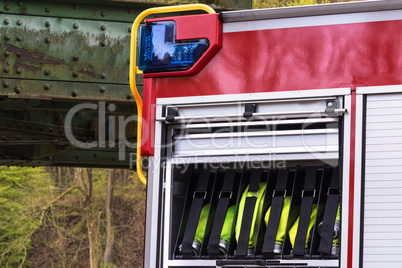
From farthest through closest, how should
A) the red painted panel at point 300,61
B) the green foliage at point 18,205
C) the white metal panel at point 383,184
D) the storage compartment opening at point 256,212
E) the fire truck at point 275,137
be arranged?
the green foliage at point 18,205 < the storage compartment opening at point 256,212 < the red painted panel at point 300,61 < the fire truck at point 275,137 < the white metal panel at point 383,184

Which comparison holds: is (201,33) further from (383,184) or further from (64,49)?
(64,49)

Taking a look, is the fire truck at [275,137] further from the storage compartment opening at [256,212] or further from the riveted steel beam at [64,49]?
the riveted steel beam at [64,49]

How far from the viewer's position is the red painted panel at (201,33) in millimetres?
4246

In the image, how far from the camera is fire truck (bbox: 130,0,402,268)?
12.2 feet

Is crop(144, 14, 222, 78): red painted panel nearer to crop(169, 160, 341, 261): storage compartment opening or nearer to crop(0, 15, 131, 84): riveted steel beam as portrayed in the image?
crop(169, 160, 341, 261): storage compartment opening

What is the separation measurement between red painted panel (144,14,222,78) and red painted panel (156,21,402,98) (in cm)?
4

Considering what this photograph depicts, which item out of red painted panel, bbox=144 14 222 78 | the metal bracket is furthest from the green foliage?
the metal bracket

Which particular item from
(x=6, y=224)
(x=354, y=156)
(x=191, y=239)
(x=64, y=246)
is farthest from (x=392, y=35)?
(x=64, y=246)

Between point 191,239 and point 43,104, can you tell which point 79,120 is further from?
point 191,239

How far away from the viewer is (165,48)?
4352mm

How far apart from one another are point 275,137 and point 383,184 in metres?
0.67

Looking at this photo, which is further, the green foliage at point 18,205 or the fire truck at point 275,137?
the green foliage at point 18,205

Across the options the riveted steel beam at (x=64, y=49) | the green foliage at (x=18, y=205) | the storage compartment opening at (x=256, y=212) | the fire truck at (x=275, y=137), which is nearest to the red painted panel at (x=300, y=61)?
the fire truck at (x=275, y=137)

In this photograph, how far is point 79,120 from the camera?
31.8ft
